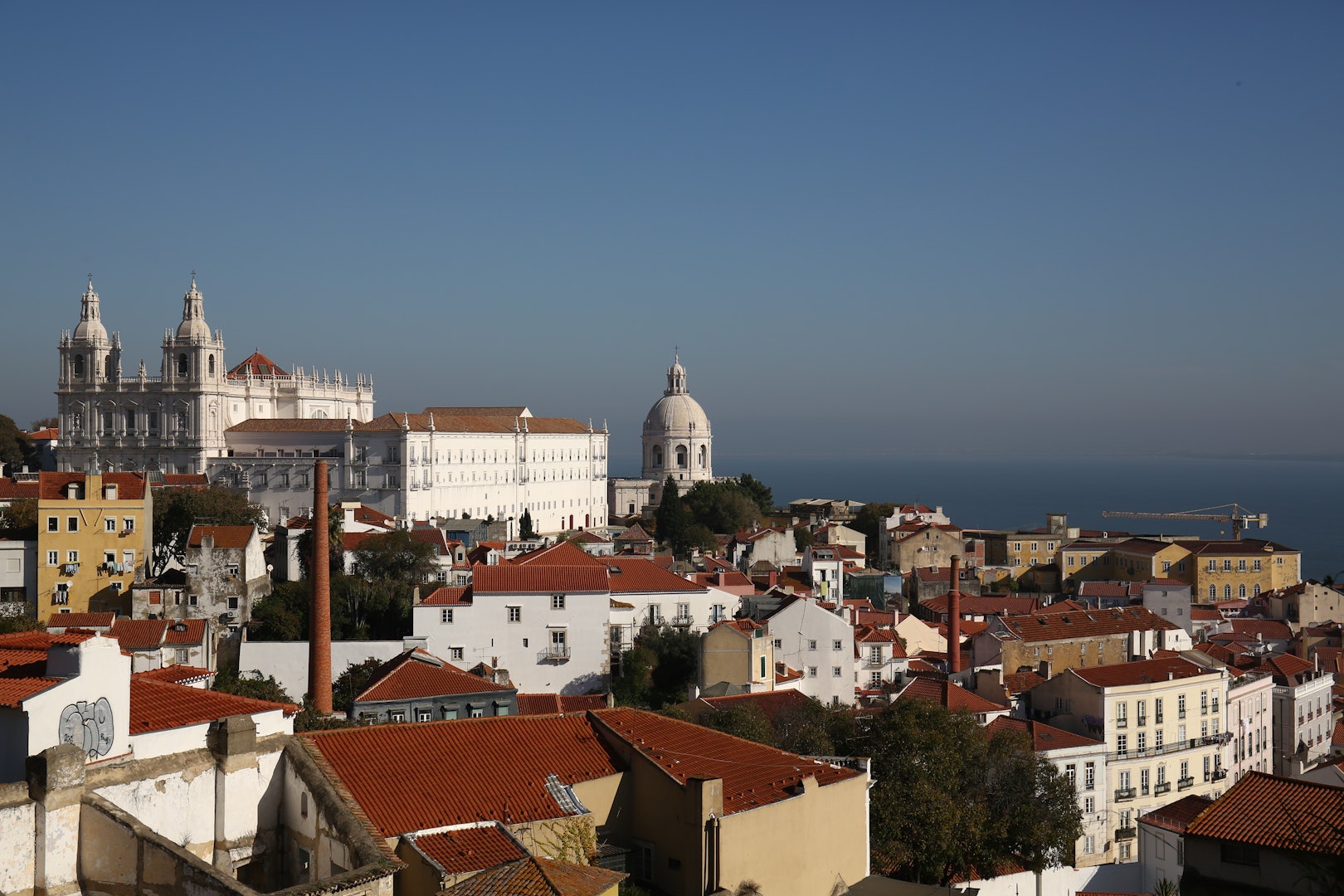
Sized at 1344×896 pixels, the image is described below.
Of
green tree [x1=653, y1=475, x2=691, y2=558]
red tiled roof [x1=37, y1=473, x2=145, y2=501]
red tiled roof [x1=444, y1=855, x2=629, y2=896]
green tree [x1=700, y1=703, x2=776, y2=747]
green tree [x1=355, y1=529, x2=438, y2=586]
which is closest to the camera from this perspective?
red tiled roof [x1=444, y1=855, x2=629, y2=896]

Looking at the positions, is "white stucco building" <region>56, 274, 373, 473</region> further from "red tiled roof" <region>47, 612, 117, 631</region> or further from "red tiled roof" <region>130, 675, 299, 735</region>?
"red tiled roof" <region>130, 675, 299, 735</region>

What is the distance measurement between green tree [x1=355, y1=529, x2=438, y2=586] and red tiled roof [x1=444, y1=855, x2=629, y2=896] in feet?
97.0

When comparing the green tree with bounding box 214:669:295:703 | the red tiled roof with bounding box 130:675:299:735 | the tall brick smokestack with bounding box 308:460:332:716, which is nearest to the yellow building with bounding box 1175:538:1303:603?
the green tree with bounding box 214:669:295:703

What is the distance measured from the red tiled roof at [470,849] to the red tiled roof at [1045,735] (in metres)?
18.3

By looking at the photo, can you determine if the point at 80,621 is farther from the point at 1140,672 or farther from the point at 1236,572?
the point at 1236,572

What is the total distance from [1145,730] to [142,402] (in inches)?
2188

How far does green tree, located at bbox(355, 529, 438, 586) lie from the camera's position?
4106 centimetres

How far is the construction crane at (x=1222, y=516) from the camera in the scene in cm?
10200

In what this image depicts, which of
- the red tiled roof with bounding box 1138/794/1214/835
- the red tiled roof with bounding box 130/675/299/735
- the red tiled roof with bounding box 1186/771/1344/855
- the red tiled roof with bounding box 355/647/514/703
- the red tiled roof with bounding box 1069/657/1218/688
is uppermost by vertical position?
the red tiled roof with bounding box 130/675/299/735

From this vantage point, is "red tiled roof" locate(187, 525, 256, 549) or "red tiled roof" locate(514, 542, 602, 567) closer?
"red tiled roof" locate(514, 542, 602, 567)

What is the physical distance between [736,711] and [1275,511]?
166488 millimetres

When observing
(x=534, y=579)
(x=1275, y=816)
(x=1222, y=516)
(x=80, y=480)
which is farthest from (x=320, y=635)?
(x=1222, y=516)

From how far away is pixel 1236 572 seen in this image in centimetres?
6194

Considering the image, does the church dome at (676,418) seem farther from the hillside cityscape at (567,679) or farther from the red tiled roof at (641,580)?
the red tiled roof at (641,580)
